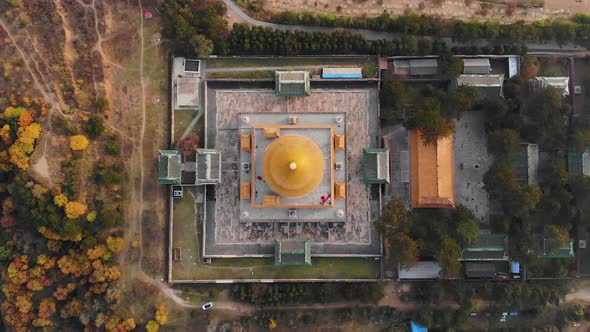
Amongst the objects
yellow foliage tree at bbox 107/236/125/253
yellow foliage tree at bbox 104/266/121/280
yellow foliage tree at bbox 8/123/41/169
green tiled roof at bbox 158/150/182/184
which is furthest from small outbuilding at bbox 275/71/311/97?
yellow foliage tree at bbox 8/123/41/169

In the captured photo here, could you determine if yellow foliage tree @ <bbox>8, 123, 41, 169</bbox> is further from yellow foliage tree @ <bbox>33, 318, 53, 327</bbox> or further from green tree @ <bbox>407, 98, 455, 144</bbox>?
green tree @ <bbox>407, 98, 455, 144</bbox>

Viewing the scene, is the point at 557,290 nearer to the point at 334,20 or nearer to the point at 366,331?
the point at 366,331

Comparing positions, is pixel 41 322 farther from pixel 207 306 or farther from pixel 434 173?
pixel 434 173

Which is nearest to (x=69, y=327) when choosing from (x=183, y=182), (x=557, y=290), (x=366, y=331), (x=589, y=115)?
(x=183, y=182)

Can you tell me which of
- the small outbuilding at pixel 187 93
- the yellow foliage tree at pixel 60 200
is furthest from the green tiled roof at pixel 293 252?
the yellow foliage tree at pixel 60 200

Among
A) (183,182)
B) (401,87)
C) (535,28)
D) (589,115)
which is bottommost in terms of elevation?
(183,182)

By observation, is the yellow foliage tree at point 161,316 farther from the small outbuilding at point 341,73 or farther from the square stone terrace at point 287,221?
the small outbuilding at point 341,73
